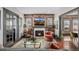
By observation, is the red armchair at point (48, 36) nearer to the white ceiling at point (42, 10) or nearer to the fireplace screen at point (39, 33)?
the fireplace screen at point (39, 33)

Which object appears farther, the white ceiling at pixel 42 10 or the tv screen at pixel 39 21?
the tv screen at pixel 39 21

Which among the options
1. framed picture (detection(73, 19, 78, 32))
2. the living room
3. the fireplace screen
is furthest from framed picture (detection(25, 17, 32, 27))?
framed picture (detection(73, 19, 78, 32))

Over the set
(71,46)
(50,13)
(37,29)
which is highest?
(50,13)

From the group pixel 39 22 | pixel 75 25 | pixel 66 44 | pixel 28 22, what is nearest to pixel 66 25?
pixel 75 25

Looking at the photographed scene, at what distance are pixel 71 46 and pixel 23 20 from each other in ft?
4.35

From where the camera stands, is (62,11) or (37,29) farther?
(37,29)

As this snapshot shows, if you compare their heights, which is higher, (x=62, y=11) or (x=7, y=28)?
(x=62, y=11)

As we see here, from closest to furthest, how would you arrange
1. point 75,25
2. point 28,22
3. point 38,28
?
point 75,25 → point 28,22 → point 38,28

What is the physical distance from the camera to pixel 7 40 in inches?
97.8

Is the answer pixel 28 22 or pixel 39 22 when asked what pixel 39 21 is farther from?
pixel 28 22

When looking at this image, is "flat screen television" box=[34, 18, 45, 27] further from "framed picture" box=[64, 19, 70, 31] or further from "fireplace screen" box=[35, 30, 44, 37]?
"framed picture" box=[64, 19, 70, 31]

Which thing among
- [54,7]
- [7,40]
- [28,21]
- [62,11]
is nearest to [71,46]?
[62,11]

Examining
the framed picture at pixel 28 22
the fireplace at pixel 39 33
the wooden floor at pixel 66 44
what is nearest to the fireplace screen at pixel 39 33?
the fireplace at pixel 39 33
